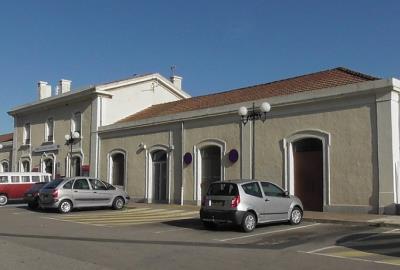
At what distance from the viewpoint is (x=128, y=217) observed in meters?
20.9

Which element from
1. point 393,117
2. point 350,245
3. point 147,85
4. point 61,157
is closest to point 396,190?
point 393,117

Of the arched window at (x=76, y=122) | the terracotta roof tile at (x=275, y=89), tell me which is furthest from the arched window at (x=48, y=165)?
the terracotta roof tile at (x=275, y=89)

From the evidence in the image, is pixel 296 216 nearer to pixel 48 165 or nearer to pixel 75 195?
pixel 75 195

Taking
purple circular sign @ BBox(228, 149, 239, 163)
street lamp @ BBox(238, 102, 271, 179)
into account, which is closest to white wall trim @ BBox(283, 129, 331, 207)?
street lamp @ BBox(238, 102, 271, 179)

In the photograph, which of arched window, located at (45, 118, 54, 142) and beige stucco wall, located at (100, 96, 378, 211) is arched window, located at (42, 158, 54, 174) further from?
beige stucco wall, located at (100, 96, 378, 211)

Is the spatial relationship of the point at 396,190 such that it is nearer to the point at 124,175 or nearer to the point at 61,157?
the point at 124,175

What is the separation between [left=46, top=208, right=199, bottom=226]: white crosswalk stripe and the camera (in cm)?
1894

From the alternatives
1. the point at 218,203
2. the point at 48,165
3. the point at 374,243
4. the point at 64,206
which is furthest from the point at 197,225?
the point at 48,165

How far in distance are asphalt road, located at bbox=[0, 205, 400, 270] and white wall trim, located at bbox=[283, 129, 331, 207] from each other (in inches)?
152

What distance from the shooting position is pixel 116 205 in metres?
24.8

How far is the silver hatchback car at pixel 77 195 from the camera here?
2306 centimetres

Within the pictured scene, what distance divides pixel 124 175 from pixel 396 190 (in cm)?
1716

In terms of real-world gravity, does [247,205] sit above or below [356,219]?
above

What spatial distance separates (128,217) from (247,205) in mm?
6906
